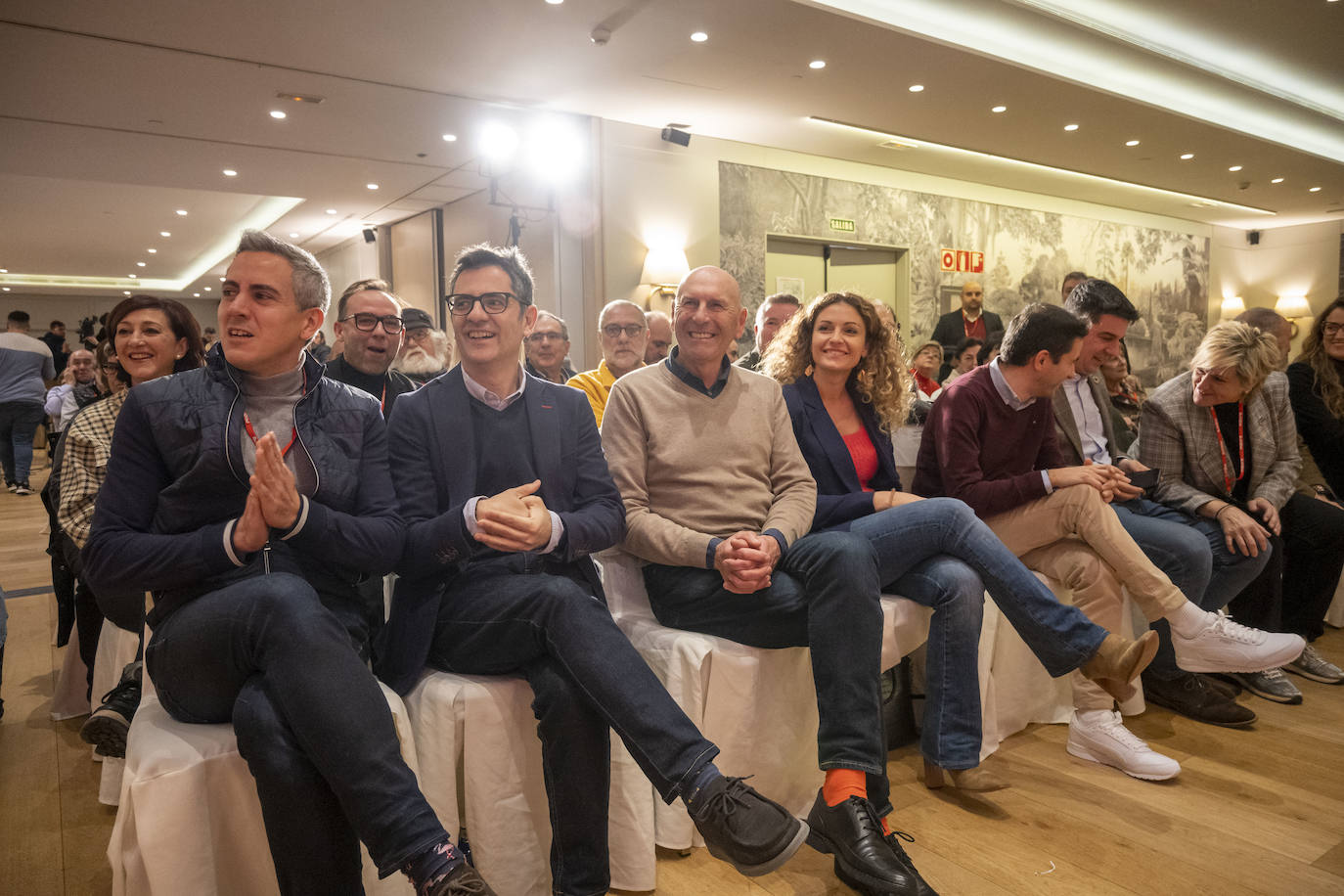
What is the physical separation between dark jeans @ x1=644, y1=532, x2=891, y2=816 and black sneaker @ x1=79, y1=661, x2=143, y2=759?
1.31 m

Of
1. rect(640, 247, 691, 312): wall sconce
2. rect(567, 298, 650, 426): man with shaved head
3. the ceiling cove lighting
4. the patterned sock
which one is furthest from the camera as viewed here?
the ceiling cove lighting

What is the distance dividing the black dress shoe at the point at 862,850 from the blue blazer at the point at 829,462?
0.81 metres

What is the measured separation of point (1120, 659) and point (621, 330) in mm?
2230

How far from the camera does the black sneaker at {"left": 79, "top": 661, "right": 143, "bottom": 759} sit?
1898 mm

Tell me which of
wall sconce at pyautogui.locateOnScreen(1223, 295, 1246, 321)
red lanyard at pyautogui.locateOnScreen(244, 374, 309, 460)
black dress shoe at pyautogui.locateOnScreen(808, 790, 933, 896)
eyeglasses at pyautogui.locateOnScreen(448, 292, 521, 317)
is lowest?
black dress shoe at pyautogui.locateOnScreen(808, 790, 933, 896)

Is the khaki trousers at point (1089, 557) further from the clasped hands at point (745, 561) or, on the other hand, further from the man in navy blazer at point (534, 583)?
the man in navy blazer at point (534, 583)

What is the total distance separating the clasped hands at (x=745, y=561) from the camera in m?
1.98

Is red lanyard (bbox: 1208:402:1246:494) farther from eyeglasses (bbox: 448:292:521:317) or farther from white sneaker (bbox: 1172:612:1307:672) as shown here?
eyeglasses (bbox: 448:292:521:317)

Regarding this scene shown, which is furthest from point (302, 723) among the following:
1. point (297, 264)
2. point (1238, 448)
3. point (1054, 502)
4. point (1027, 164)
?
point (1027, 164)

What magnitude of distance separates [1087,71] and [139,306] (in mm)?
6088

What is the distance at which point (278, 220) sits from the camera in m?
10.0

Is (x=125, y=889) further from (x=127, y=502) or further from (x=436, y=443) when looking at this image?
(x=436, y=443)

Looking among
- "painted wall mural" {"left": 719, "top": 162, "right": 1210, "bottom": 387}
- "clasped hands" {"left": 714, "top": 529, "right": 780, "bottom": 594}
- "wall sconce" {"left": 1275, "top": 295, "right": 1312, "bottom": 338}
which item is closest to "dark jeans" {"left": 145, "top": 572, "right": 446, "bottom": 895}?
"clasped hands" {"left": 714, "top": 529, "right": 780, "bottom": 594}

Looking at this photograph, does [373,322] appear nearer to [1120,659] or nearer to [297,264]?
[297,264]
